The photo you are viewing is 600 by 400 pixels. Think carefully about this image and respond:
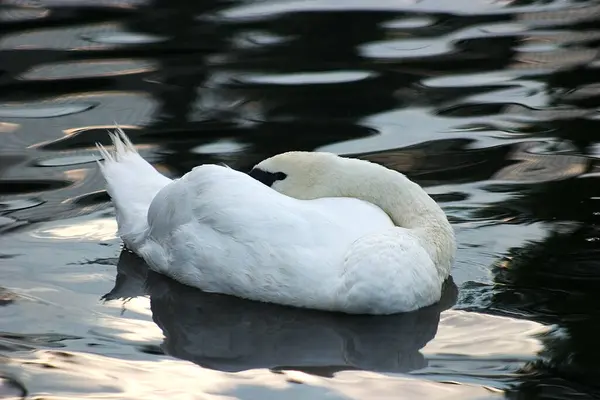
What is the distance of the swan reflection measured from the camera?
18.7 feet

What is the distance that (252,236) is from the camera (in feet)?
20.4

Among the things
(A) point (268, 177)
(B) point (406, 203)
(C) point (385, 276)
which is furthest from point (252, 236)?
(B) point (406, 203)

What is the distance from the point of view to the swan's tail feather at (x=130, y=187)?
7109mm

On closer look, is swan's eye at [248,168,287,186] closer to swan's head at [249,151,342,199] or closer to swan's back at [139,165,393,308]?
swan's head at [249,151,342,199]

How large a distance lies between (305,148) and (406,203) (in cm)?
224

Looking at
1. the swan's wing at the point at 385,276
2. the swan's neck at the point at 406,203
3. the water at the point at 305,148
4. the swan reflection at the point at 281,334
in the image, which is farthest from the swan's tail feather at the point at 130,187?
the swan's wing at the point at 385,276

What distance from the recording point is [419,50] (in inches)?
452

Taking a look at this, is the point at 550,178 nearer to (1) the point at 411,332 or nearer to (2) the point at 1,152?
(1) the point at 411,332

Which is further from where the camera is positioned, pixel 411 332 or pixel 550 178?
pixel 550 178

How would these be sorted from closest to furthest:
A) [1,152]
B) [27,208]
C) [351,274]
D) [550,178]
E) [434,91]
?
[351,274] < [27,208] < [550,178] < [1,152] < [434,91]

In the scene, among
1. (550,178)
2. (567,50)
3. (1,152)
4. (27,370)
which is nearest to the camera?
(27,370)

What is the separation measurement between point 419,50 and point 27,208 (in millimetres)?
4682

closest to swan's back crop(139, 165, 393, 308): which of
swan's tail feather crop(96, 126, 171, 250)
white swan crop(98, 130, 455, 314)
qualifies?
white swan crop(98, 130, 455, 314)

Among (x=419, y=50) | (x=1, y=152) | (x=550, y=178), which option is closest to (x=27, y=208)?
(x=1, y=152)
